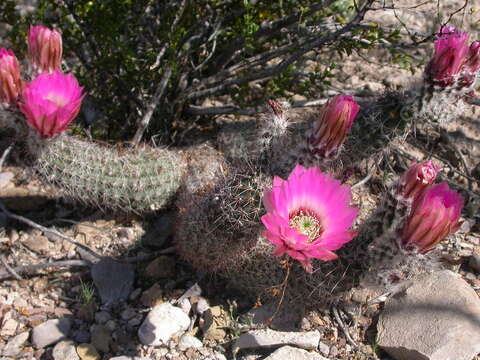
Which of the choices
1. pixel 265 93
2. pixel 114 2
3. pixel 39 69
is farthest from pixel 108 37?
pixel 265 93

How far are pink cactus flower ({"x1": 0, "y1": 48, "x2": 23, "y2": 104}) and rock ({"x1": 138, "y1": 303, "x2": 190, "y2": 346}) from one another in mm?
903

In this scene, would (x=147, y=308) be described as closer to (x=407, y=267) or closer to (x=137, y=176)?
(x=137, y=176)

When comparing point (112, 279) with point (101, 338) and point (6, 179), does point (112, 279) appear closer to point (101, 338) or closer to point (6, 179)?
point (101, 338)

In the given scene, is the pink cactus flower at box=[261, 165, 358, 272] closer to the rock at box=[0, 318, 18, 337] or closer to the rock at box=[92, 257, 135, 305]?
the rock at box=[92, 257, 135, 305]

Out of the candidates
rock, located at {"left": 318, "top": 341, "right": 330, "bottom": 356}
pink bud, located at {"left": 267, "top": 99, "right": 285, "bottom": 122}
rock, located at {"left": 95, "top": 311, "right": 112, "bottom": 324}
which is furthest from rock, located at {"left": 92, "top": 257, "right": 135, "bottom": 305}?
pink bud, located at {"left": 267, "top": 99, "right": 285, "bottom": 122}

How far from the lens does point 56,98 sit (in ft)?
5.65

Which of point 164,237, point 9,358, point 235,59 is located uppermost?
point 235,59

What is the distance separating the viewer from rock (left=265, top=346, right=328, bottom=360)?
1.67m

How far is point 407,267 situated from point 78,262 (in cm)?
127

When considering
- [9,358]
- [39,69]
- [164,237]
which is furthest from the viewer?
[164,237]

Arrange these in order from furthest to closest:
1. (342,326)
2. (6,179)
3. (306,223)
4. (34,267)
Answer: (6,179)
(34,267)
(342,326)
(306,223)

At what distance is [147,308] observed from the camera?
75.6 inches

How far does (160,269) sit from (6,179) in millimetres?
925

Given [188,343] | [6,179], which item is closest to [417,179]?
[188,343]
